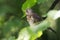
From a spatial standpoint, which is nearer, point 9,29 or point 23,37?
point 23,37

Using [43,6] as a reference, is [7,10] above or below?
above

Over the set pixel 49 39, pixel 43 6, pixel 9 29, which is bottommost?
pixel 49 39

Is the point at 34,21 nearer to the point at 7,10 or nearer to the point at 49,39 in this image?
the point at 49,39

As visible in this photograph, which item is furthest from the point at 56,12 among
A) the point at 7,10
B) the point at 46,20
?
the point at 7,10

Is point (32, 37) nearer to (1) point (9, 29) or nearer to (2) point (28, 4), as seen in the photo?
(2) point (28, 4)

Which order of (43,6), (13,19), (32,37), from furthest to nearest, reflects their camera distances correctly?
(13,19)
(43,6)
(32,37)

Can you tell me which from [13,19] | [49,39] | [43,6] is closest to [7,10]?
[13,19]

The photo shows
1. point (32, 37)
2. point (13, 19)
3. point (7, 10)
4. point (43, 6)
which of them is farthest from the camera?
point (7, 10)

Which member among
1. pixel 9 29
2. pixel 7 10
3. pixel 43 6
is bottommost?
pixel 43 6

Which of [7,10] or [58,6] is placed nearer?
[58,6]
